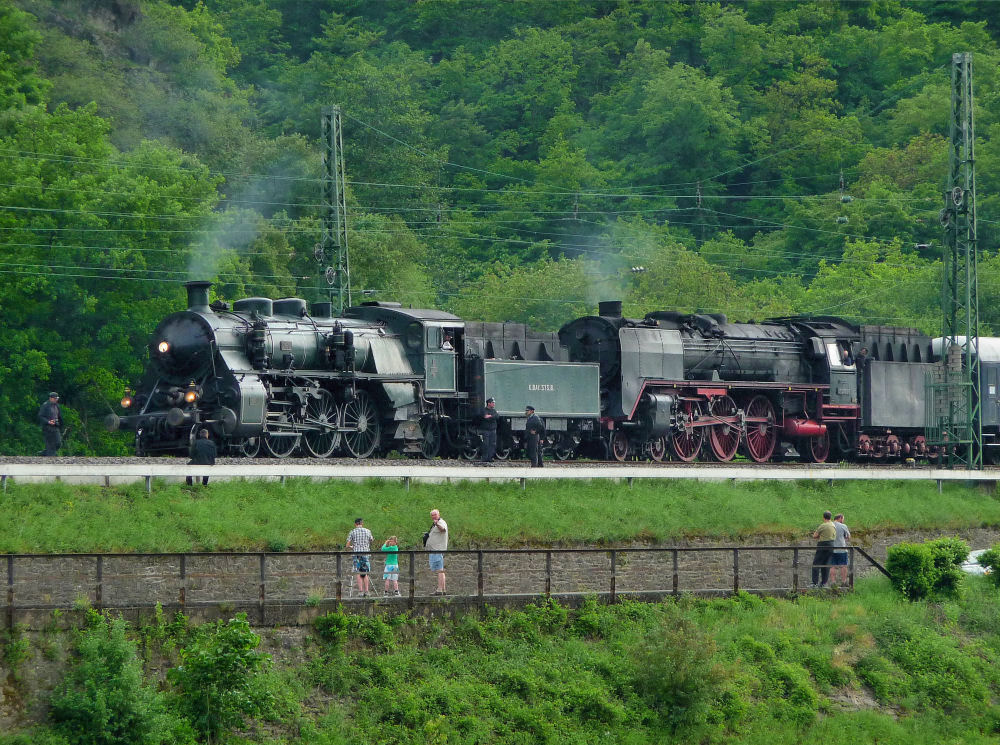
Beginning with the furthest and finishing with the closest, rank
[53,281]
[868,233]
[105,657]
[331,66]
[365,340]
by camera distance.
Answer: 1. [331,66]
2. [868,233]
3. [53,281]
4. [365,340]
5. [105,657]

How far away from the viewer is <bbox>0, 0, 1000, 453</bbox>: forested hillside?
168ft

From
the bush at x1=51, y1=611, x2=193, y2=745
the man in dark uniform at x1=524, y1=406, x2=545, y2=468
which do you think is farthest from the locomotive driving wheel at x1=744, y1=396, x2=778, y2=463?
the bush at x1=51, y1=611, x2=193, y2=745

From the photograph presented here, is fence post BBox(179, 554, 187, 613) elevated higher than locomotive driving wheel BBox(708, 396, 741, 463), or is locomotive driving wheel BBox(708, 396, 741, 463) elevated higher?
locomotive driving wheel BBox(708, 396, 741, 463)

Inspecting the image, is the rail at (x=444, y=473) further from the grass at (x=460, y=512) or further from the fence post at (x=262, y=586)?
the fence post at (x=262, y=586)

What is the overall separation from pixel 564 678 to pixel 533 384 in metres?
13.6

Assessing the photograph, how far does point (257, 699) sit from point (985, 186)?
227 ft

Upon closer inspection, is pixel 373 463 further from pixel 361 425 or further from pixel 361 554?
pixel 361 554

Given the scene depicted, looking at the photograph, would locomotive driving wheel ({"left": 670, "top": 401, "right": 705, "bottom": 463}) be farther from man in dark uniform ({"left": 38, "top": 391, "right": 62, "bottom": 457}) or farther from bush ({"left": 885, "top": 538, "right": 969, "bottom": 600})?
man in dark uniform ({"left": 38, "top": 391, "right": 62, "bottom": 457})

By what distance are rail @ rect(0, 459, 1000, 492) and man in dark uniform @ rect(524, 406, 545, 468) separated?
1.33 ft

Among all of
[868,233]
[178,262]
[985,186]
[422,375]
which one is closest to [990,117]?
[985,186]

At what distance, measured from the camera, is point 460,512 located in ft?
89.1

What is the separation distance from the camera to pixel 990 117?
268 feet

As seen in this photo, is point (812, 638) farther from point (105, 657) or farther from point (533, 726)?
point (105, 657)

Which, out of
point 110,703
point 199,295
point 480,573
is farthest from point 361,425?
point 110,703
